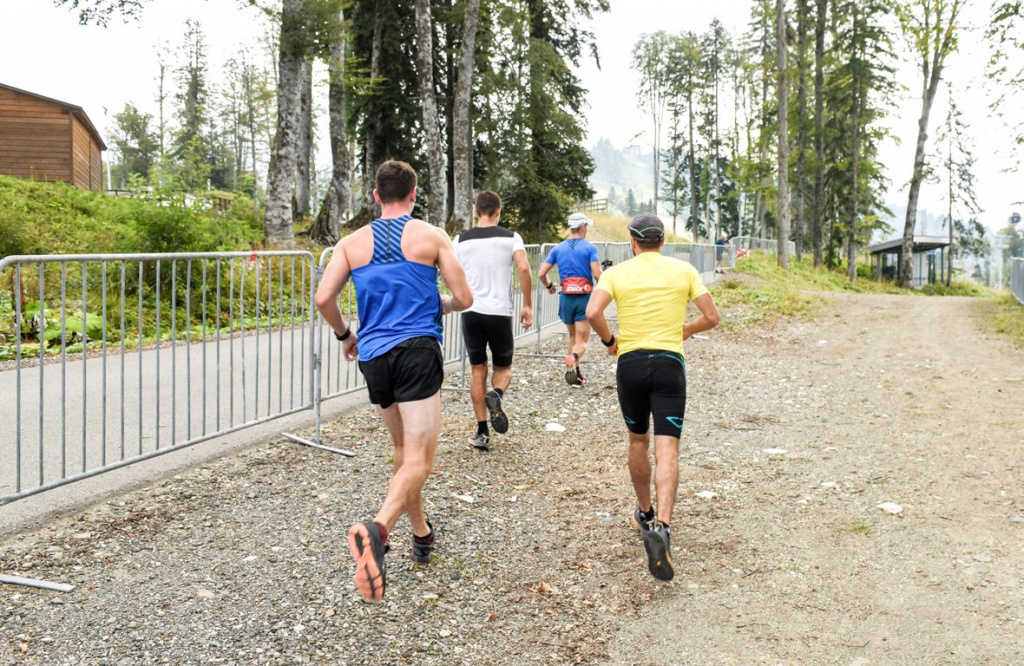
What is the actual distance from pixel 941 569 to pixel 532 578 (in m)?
2.31

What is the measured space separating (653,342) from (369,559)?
6.57ft

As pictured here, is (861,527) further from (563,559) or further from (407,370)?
(407,370)

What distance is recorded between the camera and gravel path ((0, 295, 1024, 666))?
3.71 meters

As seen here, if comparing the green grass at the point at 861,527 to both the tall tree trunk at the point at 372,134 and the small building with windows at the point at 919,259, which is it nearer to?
the tall tree trunk at the point at 372,134

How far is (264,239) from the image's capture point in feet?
59.4

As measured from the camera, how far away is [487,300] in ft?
22.8

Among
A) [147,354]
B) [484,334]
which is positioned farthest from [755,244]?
[147,354]

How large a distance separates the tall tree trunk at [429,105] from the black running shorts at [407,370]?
54.2 ft

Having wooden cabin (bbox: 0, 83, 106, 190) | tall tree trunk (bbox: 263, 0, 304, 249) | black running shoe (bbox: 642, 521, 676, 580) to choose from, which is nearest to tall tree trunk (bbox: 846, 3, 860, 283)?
tall tree trunk (bbox: 263, 0, 304, 249)

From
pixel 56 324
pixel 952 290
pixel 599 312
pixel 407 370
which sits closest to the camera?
pixel 407 370

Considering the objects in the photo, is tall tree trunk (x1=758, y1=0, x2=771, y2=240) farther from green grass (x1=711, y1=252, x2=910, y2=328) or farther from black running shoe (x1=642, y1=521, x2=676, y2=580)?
black running shoe (x1=642, y1=521, x2=676, y2=580)

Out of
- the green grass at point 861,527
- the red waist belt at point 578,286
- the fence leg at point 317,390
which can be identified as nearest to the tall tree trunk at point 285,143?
the red waist belt at point 578,286

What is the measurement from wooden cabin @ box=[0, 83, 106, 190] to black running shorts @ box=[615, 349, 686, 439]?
3223cm

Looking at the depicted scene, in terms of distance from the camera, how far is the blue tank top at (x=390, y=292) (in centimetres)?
408
